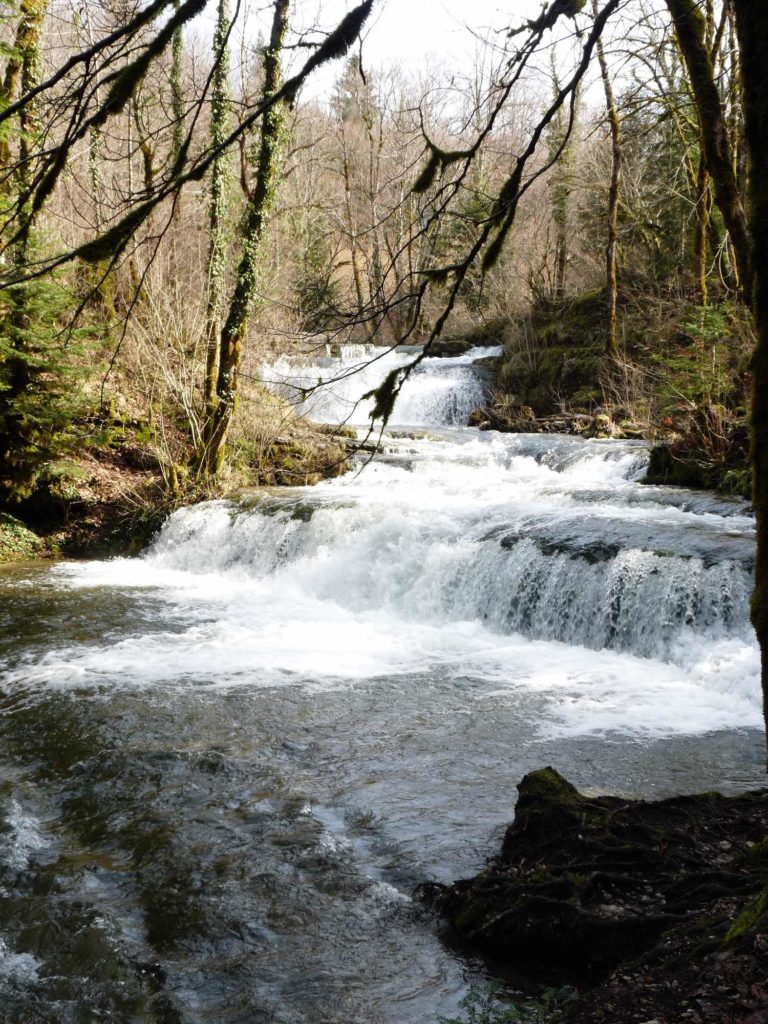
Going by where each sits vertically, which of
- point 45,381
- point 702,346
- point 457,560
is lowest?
point 457,560

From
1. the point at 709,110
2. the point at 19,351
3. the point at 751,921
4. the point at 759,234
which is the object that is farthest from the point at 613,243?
the point at 751,921

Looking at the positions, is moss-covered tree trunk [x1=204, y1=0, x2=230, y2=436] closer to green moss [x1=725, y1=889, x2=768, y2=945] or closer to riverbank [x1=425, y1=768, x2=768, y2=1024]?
riverbank [x1=425, y1=768, x2=768, y2=1024]

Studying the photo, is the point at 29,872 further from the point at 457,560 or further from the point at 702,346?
the point at 702,346

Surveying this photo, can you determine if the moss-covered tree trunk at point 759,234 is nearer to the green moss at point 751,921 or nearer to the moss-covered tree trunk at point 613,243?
the green moss at point 751,921

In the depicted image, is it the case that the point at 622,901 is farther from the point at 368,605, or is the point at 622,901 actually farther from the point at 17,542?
the point at 17,542

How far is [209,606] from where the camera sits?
1102 cm

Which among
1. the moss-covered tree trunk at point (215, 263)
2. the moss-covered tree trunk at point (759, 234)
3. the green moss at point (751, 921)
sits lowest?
the green moss at point (751, 921)

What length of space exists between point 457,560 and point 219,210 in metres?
8.17

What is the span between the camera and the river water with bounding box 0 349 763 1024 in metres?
3.72

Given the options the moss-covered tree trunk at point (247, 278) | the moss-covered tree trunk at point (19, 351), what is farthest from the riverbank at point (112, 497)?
the moss-covered tree trunk at point (247, 278)

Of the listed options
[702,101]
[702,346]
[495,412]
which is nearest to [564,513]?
[702,346]

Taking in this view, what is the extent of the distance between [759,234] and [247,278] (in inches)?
528

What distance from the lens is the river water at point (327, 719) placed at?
3717mm

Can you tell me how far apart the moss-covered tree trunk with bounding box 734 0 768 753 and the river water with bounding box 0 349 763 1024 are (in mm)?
2299
